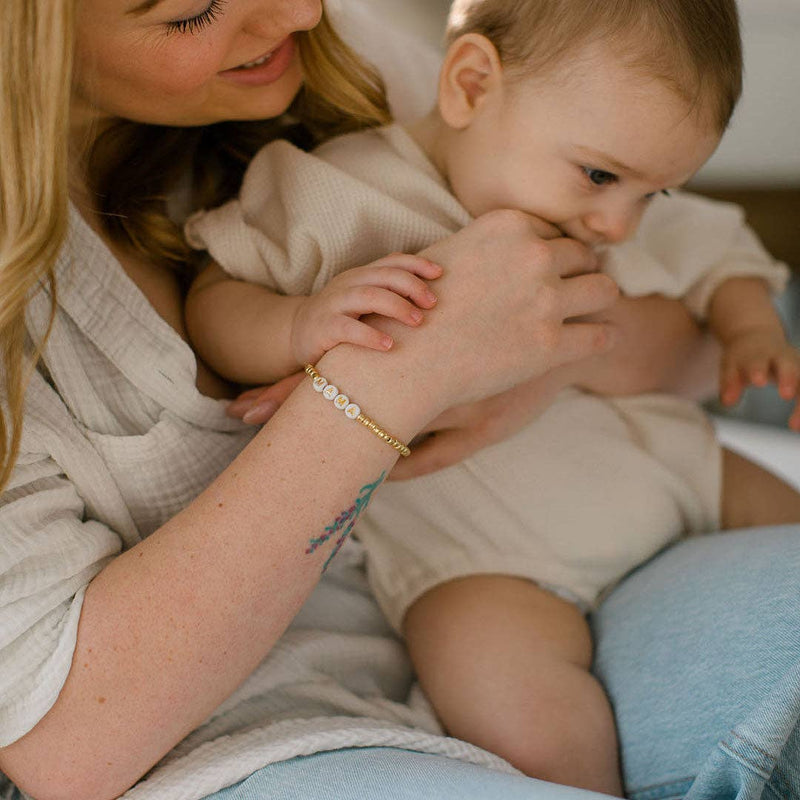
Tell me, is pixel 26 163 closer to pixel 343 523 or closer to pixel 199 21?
pixel 199 21

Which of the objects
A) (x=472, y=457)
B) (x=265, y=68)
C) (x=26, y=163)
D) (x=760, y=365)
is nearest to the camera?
(x=26, y=163)

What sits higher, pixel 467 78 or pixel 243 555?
pixel 467 78

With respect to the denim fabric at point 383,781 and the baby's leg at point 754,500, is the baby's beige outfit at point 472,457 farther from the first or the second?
the denim fabric at point 383,781

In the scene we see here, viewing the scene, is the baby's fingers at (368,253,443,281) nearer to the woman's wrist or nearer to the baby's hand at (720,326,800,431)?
the woman's wrist

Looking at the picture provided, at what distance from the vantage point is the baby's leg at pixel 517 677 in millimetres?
998

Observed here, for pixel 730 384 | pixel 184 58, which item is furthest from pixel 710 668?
pixel 184 58

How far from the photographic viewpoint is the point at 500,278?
98 cm

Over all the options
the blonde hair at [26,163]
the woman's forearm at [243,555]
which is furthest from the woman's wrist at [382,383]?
the blonde hair at [26,163]

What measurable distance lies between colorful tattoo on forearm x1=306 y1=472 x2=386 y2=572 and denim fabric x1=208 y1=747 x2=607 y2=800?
7.1 inches

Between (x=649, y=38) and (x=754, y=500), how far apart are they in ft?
2.08

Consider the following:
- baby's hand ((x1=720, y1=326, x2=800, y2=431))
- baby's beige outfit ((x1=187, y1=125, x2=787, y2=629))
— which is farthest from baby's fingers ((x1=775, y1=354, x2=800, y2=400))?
baby's beige outfit ((x1=187, y1=125, x2=787, y2=629))

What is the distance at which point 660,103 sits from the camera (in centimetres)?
96

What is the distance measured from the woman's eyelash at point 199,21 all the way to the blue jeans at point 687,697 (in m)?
0.68

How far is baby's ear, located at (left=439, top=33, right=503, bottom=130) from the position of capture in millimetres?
1025
